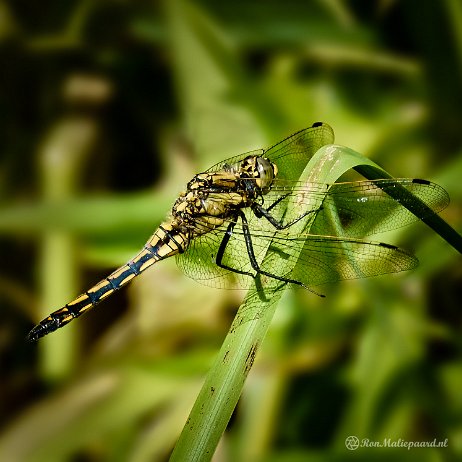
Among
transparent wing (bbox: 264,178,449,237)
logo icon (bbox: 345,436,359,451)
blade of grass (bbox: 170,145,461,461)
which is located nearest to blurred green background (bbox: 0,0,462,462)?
logo icon (bbox: 345,436,359,451)

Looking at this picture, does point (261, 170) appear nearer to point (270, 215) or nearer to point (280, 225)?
point (270, 215)

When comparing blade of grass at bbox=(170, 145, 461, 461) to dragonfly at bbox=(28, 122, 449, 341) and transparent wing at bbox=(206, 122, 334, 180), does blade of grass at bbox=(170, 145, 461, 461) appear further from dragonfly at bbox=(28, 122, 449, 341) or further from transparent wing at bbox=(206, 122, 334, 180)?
transparent wing at bbox=(206, 122, 334, 180)

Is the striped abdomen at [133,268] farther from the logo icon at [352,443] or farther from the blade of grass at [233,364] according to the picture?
the logo icon at [352,443]

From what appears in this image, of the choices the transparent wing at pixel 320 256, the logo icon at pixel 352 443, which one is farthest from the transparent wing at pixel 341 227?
the logo icon at pixel 352 443

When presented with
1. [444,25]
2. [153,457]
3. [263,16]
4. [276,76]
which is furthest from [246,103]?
[153,457]

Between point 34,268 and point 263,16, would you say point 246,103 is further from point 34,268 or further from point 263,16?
point 34,268

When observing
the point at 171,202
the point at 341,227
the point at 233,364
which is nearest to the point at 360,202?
the point at 341,227

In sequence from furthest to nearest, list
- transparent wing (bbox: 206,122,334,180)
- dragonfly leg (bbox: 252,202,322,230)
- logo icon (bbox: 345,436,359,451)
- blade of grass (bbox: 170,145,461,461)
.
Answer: logo icon (bbox: 345,436,359,451), transparent wing (bbox: 206,122,334,180), dragonfly leg (bbox: 252,202,322,230), blade of grass (bbox: 170,145,461,461)
